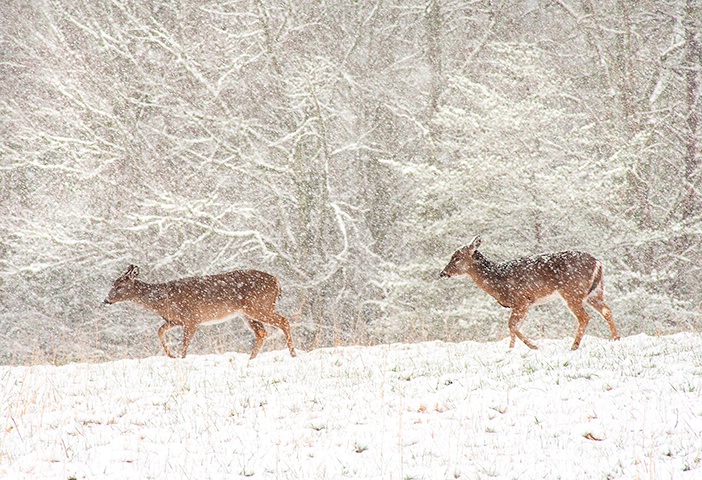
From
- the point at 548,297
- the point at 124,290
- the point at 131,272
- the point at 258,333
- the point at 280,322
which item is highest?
the point at 131,272

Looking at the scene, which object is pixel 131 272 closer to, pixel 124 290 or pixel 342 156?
pixel 124 290

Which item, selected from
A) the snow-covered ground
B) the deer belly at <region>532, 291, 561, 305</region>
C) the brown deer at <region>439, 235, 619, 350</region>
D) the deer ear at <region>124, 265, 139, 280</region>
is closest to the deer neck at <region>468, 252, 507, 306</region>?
the brown deer at <region>439, 235, 619, 350</region>

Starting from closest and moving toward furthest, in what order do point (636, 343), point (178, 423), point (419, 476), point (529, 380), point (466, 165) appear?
point (419, 476) → point (178, 423) → point (529, 380) → point (636, 343) → point (466, 165)

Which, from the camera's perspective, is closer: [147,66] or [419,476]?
[419,476]

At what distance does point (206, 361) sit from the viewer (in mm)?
9453

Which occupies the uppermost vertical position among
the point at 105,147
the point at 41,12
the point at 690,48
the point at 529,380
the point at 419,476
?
the point at 41,12

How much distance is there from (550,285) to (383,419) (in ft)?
12.9

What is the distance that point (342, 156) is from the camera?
1838cm

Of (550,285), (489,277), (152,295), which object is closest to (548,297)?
(550,285)

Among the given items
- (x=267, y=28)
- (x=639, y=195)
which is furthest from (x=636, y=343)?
(x=267, y=28)

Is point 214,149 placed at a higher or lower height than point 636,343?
higher

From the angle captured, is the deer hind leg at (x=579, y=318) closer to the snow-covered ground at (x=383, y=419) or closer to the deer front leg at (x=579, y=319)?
A: the deer front leg at (x=579, y=319)

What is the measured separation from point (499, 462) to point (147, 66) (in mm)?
15166

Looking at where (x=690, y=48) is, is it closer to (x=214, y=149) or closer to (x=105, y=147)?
(x=214, y=149)
